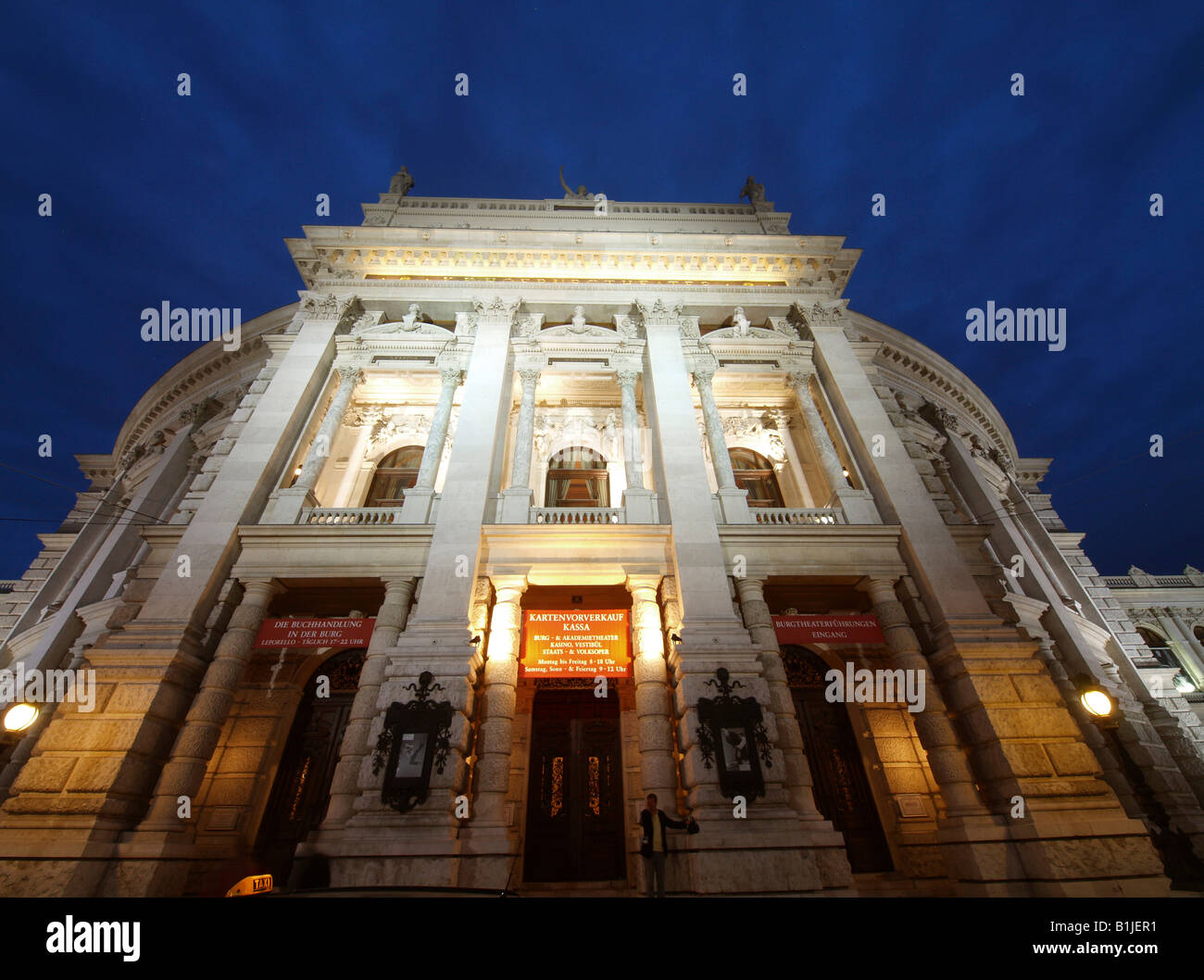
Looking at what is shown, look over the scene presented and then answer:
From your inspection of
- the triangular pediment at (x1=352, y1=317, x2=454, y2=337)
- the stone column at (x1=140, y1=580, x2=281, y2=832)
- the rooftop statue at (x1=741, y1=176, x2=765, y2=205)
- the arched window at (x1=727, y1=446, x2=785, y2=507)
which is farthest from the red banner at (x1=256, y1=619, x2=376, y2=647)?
the rooftop statue at (x1=741, y1=176, x2=765, y2=205)

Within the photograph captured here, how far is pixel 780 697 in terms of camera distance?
34.0ft

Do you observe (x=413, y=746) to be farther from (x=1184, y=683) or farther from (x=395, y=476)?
(x=1184, y=683)

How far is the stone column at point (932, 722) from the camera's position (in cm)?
945

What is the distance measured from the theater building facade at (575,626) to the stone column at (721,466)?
112 millimetres

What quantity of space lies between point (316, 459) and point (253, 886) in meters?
9.70

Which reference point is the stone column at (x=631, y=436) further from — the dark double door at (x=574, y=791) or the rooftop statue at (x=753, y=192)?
the rooftop statue at (x=753, y=192)

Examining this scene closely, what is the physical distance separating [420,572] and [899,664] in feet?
35.3

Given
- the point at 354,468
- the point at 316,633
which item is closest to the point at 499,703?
the point at 316,633

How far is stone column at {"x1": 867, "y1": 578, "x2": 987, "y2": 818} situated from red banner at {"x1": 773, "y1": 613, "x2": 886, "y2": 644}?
37 cm

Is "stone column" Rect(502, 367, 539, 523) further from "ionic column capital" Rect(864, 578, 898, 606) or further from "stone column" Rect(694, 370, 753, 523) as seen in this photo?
"ionic column capital" Rect(864, 578, 898, 606)

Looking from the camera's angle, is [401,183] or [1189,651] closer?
[401,183]

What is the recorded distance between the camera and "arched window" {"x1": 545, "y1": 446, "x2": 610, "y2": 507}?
1659cm

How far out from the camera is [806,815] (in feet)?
29.6
